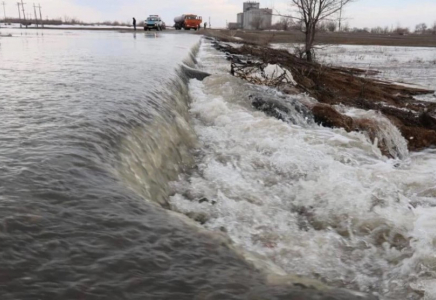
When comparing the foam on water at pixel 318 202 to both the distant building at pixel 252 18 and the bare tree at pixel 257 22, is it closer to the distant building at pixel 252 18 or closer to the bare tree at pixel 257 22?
the distant building at pixel 252 18

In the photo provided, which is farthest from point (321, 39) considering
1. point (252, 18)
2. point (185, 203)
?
point (252, 18)

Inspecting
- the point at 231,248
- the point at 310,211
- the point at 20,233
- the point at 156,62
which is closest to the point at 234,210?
the point at 310,211

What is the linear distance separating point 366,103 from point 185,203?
9.09 metres

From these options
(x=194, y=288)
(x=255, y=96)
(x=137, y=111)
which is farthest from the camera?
(x=255, y=96)

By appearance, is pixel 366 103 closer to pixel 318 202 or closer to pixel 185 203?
pixel 318 202

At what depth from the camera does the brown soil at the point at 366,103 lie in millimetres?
9547

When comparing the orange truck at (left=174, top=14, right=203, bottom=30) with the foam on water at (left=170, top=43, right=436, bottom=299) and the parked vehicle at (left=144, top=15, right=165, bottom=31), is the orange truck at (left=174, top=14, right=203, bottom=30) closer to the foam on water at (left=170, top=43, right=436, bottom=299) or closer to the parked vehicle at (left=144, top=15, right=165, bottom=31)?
the parked vehicle at (left=144, top=15, right=165, bottom=31)

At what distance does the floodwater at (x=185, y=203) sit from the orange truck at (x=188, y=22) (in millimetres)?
56229

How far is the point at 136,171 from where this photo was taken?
177 inches

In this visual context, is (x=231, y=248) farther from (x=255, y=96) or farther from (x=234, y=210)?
(x=255, y=96)

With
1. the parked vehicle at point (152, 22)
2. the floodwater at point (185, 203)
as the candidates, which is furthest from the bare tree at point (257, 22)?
the floodwater at point (185, 203)

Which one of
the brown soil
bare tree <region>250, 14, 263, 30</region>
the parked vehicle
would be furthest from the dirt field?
bare tree <region>250, 14, 263, 30</region>

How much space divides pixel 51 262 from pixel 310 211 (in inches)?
120

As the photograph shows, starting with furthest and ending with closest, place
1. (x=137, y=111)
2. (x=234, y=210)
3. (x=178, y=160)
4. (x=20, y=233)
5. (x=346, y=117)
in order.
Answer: (x=346, y=117)
(x=137, y=111)
(x=178, y=160)
(x=234, y=210)
(x=20, y=233)
